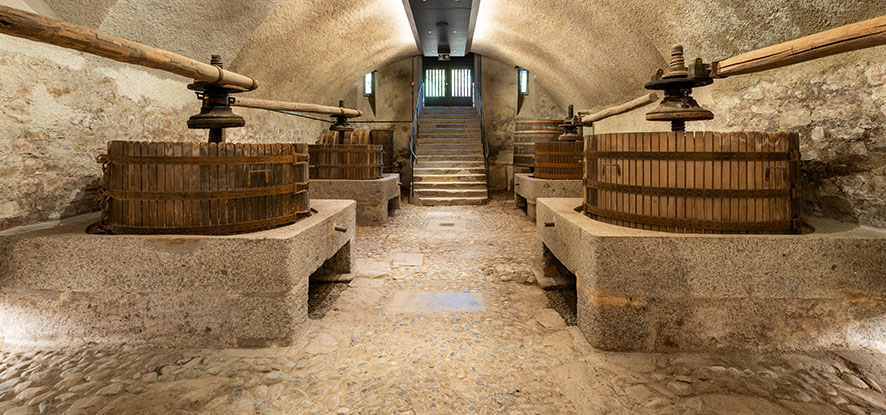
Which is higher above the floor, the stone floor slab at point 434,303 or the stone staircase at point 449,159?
the stone staircase at point 449,159

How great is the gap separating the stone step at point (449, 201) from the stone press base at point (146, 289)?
23.1 feet

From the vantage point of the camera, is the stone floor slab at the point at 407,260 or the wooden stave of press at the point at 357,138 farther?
the wooden stave of press at the point at 357,138

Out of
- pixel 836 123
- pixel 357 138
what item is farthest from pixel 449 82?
pixel 836 123

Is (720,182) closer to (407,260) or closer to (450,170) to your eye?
(407,260)

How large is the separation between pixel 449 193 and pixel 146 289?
7.73 meters

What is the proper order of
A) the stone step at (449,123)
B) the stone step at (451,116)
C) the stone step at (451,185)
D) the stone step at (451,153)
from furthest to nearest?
the stone step at (451,116) → the stone step at (449,123) → the stone step at (451,153) → the stone step at (451,185)

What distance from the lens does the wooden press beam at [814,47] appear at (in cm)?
232

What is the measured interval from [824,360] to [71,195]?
18.7 ft

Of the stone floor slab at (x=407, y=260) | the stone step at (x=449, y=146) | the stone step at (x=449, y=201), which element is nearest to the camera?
the stone floor slab at (x=407, y=260)

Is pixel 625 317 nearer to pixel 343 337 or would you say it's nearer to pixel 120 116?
pixel 343 337

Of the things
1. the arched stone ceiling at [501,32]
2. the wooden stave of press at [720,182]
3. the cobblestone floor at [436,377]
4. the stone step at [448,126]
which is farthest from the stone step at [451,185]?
the wooden stave of press at [720,182]

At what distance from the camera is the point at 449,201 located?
32.4 ft

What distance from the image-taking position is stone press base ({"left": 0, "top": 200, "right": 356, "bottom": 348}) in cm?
275

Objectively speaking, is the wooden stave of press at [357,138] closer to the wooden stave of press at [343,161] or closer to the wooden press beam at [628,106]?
the wooden stave of press at [343,161]
